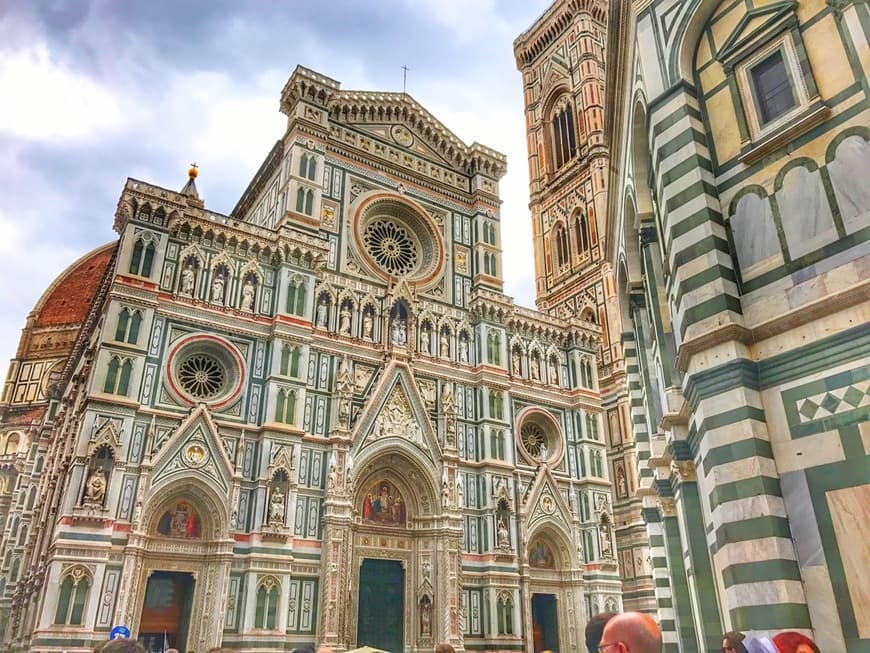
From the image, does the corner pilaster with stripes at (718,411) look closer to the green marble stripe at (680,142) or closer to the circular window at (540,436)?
the green marble stripe at (680,142)

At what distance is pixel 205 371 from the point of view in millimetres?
22531

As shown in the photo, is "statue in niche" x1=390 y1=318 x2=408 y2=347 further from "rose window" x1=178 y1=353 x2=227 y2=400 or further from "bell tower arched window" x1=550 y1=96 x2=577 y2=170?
"bell tower arched window" x1=550 y1=96 x2=577 y2=170

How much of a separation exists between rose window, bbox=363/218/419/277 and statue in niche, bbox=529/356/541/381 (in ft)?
22.6

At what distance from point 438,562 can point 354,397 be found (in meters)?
6.67

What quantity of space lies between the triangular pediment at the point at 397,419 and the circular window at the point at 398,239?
15.5 ft

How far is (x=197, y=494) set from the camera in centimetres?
2064

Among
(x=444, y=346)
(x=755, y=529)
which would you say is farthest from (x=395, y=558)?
(x=755, y=529)

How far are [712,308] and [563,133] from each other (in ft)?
126

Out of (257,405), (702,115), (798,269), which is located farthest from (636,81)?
(257,405)

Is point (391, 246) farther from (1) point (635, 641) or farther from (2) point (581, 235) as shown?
(1) point (635, 641)

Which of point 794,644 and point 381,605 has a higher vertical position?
point 381,605

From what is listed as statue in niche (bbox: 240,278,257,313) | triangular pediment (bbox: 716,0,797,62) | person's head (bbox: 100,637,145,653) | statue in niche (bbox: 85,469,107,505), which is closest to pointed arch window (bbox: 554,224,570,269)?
statue in niche (bbox: 240,278,257,313)

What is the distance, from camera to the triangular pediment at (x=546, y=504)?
26.7 metres

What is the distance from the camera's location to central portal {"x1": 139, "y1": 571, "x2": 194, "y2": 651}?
19.2m
